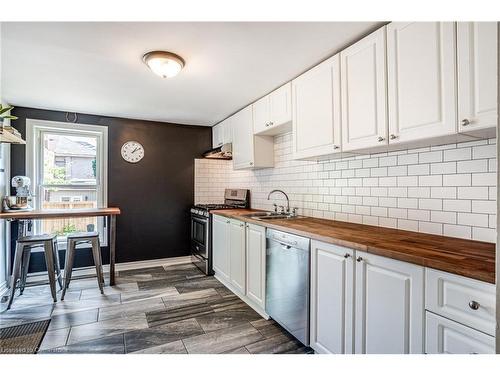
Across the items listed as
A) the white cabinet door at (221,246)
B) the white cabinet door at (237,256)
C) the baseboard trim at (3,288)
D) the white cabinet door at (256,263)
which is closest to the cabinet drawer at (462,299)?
the white cabinet door at (256,263)

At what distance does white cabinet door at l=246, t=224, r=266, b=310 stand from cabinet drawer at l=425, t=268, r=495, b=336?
1453 millimetres

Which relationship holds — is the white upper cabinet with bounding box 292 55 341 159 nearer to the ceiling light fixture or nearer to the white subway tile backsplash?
the white subway tile backsplash

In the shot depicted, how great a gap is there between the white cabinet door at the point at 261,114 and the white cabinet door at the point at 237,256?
112 cm

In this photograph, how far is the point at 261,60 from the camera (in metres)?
2.23

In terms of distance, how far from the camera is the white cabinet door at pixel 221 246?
3250mm

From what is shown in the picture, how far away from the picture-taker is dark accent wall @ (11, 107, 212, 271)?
4020 mm

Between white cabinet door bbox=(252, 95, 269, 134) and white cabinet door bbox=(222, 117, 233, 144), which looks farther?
white cabinet door bbox=(222, 117, 233, 144)

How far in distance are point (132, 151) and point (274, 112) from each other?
2.40 m

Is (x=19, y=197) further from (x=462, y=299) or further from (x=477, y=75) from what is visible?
(x=477, y=75)

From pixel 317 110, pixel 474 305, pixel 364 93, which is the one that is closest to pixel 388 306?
pixel 474 305

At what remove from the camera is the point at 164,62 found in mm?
2127

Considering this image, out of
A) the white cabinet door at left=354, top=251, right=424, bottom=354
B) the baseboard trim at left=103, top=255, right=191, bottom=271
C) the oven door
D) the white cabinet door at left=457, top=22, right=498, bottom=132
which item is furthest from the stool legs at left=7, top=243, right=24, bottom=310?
the white cabinet door at left=457, top=22, right=498, bottom=132

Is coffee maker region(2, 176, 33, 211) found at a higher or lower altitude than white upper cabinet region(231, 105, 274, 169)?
lower
